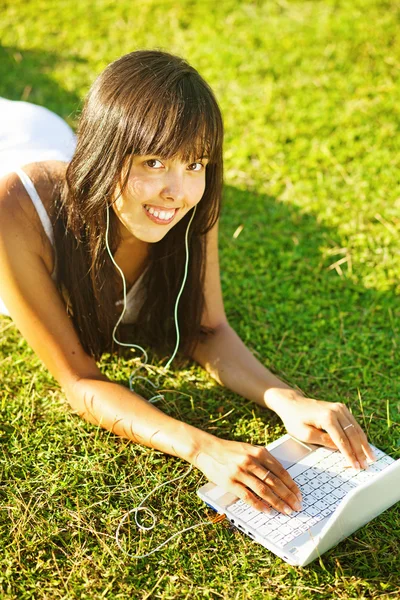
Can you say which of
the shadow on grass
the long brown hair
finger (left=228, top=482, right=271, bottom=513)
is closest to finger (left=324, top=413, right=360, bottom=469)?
finger (left=228, top=482, right=271, bottom=513)

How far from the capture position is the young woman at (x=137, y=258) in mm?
2713

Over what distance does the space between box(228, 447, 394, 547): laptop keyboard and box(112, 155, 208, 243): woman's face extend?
1048mm

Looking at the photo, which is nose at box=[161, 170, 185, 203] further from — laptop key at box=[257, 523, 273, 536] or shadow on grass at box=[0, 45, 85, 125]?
shadow on grass at box=[0, 45, 85, 125]

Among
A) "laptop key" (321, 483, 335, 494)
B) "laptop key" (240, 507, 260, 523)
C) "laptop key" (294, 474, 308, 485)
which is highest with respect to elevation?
"laptop key" (321, 483, 335, 494)

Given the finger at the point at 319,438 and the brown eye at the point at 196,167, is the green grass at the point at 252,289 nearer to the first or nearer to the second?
the finger at the point at 319,438


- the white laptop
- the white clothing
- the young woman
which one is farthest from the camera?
the white clothing

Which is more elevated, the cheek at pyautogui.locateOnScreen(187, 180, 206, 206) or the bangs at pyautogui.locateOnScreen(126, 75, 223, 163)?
the bangs at pyautogui.locateOnScreen(126, 75, 223, 163)

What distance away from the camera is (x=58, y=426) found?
3.23 m

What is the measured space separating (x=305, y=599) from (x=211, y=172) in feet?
5.20

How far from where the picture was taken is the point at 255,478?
2691mm

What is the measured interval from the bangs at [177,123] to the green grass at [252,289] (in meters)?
1.18

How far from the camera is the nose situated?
2783 mm

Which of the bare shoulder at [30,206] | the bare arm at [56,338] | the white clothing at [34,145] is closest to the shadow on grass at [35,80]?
the white clothing at [34,145]

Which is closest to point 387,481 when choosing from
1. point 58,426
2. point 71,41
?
point 58,426
